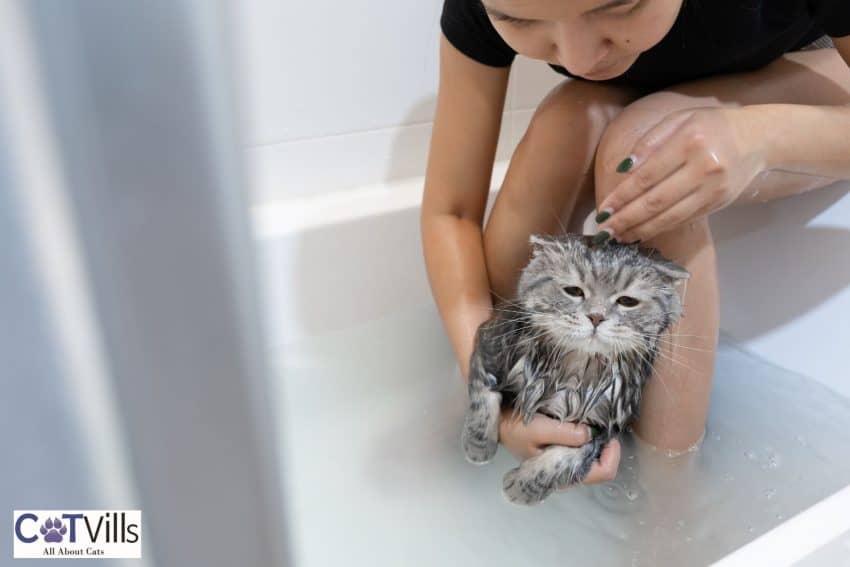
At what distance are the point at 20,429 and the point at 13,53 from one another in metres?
0.11

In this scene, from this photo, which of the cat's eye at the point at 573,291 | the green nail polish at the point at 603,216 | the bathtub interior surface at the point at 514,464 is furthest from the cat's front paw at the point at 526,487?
the green nail polish at the point at 603,216

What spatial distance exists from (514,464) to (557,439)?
21cm

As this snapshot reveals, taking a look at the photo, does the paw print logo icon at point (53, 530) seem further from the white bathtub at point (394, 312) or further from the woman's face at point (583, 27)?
the white bathtub at point (394, 312)

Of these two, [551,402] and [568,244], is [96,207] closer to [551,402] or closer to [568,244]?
[568,244]

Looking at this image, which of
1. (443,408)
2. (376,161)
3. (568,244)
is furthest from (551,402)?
(376,161)

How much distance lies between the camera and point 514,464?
45.1 inches

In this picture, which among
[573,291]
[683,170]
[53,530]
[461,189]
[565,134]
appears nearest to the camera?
[53,530]

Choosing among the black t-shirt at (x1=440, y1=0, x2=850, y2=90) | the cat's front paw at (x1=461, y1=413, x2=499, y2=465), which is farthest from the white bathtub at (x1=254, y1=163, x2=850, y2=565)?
the black t-shirt at (x1=440, y1=0, x2=850, y2=90)

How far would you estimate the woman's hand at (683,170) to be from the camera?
2.53 ft

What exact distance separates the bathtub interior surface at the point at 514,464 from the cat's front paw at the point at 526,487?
12 cm

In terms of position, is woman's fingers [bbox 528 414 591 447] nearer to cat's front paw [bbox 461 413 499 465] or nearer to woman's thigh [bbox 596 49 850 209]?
cat's front paw [bbox 461 413 499 465]

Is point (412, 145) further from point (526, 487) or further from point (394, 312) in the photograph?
point (526, 487)

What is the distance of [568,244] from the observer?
892 mm

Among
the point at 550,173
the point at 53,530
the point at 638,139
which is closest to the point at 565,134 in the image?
the point at 550,173
